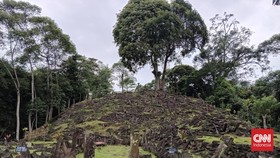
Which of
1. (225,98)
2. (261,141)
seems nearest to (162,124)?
(225,98)

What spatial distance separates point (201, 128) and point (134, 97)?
1226 cm

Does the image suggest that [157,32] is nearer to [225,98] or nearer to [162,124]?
[225,98]

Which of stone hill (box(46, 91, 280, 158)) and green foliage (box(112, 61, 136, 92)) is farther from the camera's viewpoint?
green foliage (box(112, 61, 136, 92))

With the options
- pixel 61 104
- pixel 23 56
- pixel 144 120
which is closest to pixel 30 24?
pixel 23 56

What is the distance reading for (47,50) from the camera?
28.1 metres

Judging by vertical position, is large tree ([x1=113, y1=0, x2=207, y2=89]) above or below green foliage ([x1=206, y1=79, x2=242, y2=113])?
above

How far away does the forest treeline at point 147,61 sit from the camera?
26.3 metres

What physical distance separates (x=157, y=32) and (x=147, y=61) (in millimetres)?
3238

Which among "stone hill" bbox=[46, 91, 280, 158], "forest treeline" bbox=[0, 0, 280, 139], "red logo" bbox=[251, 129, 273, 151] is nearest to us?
"red logo" bbox=[251, 129, 273, 151]

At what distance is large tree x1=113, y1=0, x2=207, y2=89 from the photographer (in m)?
28.9

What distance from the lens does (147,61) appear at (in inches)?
1216

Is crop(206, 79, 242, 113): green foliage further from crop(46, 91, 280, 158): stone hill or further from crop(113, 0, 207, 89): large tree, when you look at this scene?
crop(113, 0, 207, 89): large tree

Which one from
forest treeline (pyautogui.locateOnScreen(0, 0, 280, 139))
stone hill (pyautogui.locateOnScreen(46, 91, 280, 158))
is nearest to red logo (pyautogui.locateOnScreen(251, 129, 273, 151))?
stone hill (pyautogui.locateOnScreen(46, 91, 280, 158))

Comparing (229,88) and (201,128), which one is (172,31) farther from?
(201,128)
